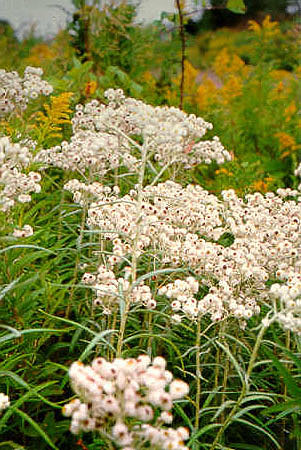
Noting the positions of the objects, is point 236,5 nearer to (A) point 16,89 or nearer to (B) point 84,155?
(A) point 16,89

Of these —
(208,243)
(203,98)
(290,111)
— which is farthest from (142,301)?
(290,111)

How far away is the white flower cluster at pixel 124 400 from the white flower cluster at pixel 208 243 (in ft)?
1.88

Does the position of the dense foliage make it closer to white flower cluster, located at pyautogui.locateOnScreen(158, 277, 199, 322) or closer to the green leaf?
Result: white flower cluster, located at pyautogui.locateOnScreen(158, 277, 199, 322)

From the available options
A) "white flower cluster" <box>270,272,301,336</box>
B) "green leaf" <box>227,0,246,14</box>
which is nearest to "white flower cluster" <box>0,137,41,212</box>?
A: "white flower cluster" <box>270,272,301,336</box>

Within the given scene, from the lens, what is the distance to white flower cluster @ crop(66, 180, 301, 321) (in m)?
1.89

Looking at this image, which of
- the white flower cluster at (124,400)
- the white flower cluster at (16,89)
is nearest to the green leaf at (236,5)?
the white flower cluster at (16,89)

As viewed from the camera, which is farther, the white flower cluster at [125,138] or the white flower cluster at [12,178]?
the white flower cluster at [125,138]

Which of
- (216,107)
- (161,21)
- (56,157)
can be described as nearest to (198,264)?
(56,157)

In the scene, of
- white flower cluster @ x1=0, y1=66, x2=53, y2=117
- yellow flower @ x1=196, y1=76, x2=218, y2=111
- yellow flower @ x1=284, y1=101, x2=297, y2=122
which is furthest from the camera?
yellow flower @ x1=284, y1=101, x2=297, y2=122

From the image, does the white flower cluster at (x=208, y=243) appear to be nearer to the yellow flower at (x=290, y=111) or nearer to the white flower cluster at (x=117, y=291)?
the white flower cluster at (x=117, y=291)

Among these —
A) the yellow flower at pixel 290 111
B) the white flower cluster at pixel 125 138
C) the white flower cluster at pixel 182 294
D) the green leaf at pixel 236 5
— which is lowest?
the yellow flower at pixel 290 111

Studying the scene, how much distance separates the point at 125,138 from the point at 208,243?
94cm

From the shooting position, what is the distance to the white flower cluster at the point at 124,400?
45.1 inches

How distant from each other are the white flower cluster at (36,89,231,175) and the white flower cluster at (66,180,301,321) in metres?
0.20
